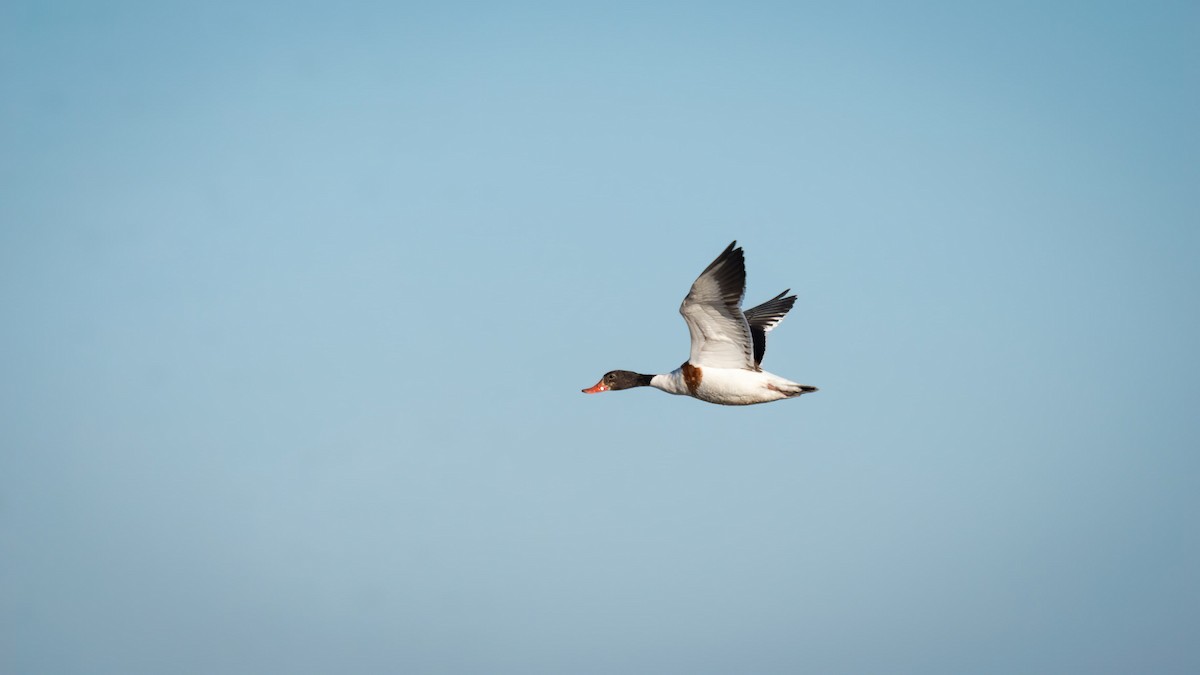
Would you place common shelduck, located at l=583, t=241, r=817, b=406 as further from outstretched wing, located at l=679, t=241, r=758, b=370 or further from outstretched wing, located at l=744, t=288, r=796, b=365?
outstretched wing, located at l=744, t=288, r=796, b=365

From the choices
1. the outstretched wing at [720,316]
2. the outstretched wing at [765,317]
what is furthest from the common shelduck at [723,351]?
the outstretched wing at [765,317]

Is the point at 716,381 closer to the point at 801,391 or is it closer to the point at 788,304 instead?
the point at 801,391

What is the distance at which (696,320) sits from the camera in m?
21.9

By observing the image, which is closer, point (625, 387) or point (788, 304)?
point (625, 387)

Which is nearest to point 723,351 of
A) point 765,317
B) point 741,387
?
point 741,387

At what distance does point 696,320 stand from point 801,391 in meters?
2.31

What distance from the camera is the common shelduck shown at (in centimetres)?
2103

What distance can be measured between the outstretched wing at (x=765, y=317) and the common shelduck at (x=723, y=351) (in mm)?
2376

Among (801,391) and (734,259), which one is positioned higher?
(734,259)

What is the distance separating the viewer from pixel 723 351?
22.4m

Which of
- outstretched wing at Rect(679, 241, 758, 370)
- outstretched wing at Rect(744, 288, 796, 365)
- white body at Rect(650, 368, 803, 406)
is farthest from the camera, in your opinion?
outstretched wing at Rect(744, 288, 796, 365)

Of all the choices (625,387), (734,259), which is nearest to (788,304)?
(625,387)

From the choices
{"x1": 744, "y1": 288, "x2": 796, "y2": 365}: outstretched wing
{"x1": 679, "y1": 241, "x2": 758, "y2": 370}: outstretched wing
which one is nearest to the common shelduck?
{"x1": 679, "y1": 241, "x2": 758, "y2": 370}: outstretched wing

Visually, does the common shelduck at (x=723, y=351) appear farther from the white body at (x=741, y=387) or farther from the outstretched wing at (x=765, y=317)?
the outstretched wing at (x=765, y=317)
